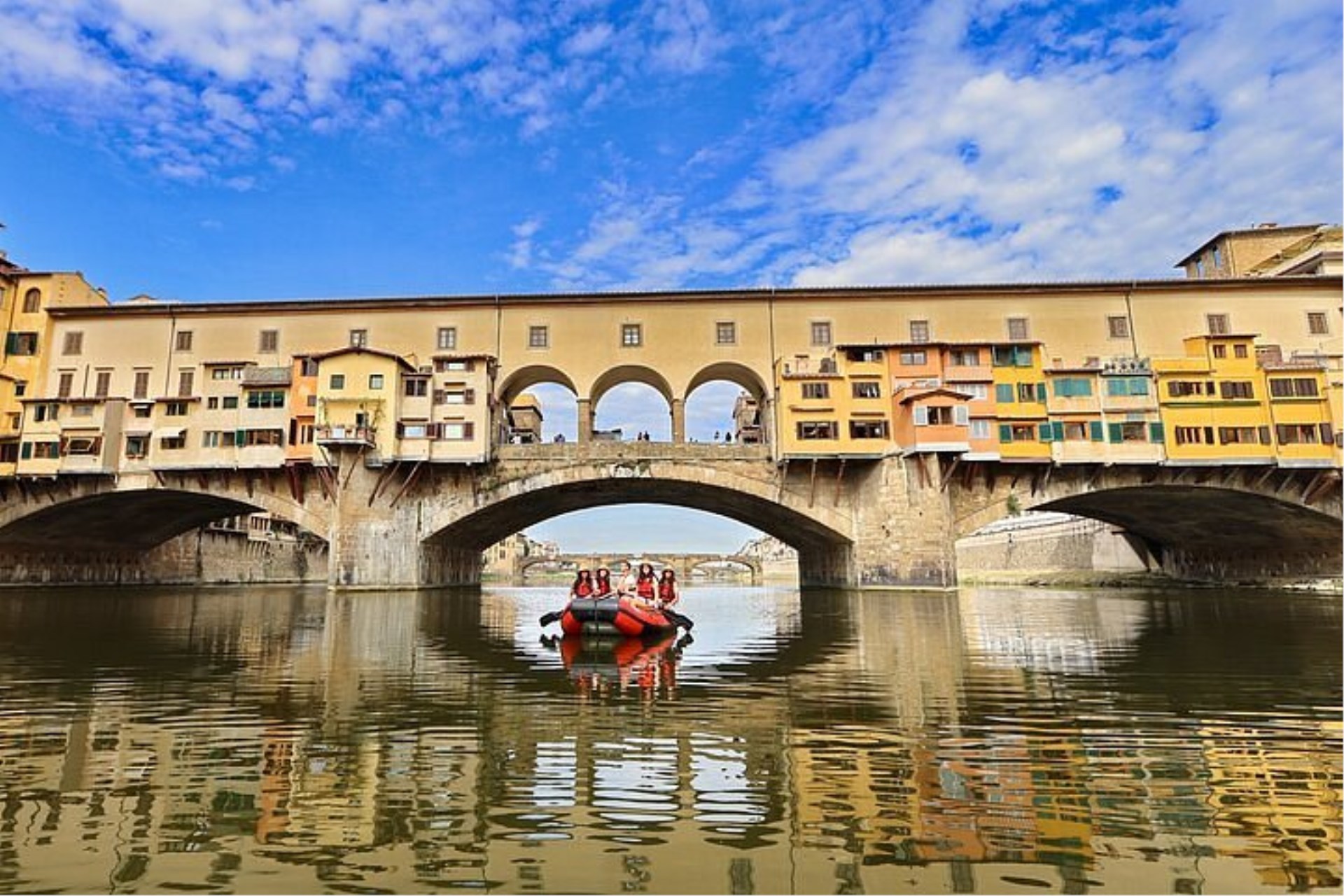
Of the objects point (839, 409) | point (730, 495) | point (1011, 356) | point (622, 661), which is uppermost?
point (1011, 356)

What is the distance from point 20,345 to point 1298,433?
6824 cm

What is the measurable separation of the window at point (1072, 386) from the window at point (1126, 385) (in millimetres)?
967

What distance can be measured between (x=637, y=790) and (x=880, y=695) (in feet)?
17.8

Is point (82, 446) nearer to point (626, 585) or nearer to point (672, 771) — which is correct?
point (626, 585)

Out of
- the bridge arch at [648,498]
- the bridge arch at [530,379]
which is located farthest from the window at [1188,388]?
the bridge arch at [530,379]

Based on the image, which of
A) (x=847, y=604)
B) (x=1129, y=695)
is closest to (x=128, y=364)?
(x=847, y=604)

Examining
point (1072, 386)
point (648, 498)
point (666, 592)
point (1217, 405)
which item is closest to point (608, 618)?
point (666, 592)

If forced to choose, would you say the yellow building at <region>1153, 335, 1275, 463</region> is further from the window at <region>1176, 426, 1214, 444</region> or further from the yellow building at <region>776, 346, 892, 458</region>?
the yellow building at <region>776, 346, 892, 458</region>

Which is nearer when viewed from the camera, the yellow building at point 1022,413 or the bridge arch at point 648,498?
the yellow building at point 1022,413

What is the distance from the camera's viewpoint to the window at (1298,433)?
38.2 meters

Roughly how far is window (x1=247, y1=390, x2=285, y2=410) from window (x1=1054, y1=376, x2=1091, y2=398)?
40262mm

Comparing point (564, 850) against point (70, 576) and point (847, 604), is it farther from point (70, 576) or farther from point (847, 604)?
point (70, 576)

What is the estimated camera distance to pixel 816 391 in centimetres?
3978

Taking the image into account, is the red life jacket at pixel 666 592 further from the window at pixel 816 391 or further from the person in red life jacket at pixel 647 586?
the window at pixel 816 391
